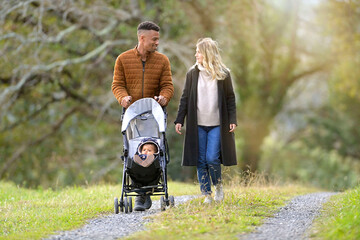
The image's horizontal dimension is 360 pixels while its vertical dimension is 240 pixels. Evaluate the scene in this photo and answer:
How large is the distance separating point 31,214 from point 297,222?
3.08m

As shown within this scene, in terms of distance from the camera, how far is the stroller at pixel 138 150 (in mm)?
6609

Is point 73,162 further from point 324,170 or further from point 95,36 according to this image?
point 324,170

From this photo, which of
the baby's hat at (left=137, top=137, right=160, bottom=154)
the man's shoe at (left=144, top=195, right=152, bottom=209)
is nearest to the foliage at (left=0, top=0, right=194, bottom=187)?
the man's shoe at (left=144, top=195, right=152, bottom=209)

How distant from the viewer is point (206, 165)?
7.24 metres

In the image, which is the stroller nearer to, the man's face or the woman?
the woman

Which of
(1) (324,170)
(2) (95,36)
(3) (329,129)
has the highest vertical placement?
(2) (95,36)

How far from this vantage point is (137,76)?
7.02 metres

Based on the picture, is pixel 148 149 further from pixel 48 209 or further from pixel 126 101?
pixel 48 209

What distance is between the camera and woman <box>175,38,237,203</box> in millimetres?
7102

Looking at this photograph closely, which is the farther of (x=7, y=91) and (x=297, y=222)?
(x=7, y=91)

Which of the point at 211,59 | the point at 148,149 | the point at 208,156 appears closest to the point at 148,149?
the point at 148,149

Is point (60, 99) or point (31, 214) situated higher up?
point (60, 99)

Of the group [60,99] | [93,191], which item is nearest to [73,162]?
[60,99]

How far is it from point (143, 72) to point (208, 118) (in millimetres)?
988
